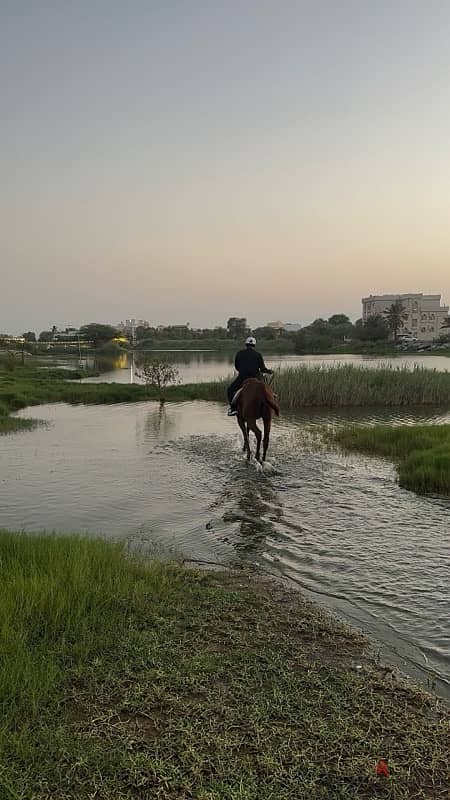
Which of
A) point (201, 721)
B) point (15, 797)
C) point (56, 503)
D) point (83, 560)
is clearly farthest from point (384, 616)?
point (56, 503)

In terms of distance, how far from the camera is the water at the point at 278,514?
17.0ft

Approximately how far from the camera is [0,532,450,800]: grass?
2.68 meters

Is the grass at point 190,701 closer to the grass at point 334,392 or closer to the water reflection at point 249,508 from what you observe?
the water reflection at point 249,508

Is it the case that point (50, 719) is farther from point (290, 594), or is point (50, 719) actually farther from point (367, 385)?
point (367, 385)

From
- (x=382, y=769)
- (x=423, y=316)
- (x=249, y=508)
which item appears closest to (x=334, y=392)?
(x=249, y=508)

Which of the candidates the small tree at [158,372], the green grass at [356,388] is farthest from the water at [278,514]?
the small tree at [158,372]

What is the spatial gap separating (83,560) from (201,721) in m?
→ 2.29

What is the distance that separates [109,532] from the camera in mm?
7355

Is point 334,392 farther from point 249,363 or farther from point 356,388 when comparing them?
point 249,363

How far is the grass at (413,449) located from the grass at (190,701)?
5401 mm

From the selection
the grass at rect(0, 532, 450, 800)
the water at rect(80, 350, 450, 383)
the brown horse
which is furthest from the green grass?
the grass at rect(0, 532, 450, 800)

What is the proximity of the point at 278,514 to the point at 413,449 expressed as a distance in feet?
19.2

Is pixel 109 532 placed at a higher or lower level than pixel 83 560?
lower

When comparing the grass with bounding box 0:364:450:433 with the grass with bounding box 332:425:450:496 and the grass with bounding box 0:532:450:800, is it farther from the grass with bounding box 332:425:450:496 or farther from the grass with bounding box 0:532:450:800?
the grass with bounding box 0:532:450:800
